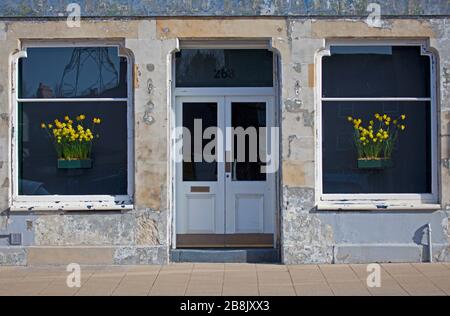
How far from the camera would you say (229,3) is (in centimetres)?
1070

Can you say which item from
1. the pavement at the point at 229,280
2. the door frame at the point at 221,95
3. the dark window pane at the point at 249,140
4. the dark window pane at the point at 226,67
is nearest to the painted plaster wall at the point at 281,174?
the pavement at the point at 229,280

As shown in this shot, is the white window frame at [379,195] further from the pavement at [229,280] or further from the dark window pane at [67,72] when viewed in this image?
the dark window pane at [67,72]

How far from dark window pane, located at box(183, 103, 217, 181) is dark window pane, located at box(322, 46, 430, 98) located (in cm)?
188

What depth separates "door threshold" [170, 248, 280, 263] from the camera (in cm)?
1086

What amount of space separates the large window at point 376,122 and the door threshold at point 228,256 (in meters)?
1.28

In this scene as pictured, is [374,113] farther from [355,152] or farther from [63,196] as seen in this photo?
[63,196]

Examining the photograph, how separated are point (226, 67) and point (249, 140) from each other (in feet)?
3.92

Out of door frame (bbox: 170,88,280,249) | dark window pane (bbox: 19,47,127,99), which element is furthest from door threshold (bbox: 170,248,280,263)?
dark window pane (bbox: 19,47,127,99)

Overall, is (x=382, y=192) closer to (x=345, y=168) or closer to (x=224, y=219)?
(x=345, y=168)

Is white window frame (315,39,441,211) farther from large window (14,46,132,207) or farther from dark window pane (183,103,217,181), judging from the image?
large window (14,46,132,207)

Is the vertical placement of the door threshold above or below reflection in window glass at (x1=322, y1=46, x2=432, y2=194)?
below

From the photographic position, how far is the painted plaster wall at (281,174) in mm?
10648

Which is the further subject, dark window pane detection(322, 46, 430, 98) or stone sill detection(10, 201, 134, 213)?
dark window pane detection(322, 46, 430, 98)

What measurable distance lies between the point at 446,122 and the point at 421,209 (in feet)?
4.33
